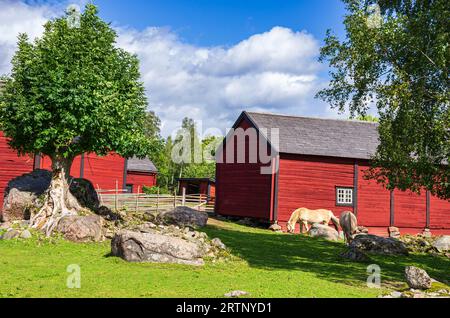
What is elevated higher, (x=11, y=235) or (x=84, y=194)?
(x=84, y=194)

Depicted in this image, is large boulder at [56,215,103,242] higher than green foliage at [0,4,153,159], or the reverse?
green foliage at [0,4,153,159]

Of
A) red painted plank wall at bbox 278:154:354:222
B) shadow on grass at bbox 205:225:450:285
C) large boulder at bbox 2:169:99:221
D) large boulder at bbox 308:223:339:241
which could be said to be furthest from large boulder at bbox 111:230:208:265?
red painted plank wall at bbox 278:154:354:222

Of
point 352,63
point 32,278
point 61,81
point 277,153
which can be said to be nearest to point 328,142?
point 277,153

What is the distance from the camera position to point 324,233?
28531 mm

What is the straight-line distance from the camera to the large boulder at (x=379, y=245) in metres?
21.9

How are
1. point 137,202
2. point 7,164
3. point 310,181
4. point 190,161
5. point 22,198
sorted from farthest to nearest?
point 190,161, point 310,181, point 137,202, point 7,164, point 22,198

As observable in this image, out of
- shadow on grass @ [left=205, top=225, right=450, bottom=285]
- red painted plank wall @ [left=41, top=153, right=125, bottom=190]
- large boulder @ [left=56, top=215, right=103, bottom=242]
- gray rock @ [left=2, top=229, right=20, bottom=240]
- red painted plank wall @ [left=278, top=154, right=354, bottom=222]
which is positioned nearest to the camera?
shadow on grass @ [left=205, top=225, right=450, bottom=285]

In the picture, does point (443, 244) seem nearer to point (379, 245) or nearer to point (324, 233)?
point (379, 245)

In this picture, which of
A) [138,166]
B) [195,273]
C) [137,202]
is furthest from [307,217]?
[138,166]

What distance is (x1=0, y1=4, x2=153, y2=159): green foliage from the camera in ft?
67.2

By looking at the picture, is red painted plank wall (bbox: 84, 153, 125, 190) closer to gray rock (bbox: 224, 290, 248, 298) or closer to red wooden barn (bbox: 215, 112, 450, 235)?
red wooden barn (bbox: 215, 112, 450, 235)

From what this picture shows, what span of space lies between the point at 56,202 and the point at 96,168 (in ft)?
55.1

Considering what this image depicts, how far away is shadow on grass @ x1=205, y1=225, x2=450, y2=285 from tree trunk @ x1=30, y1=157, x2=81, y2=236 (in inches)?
290

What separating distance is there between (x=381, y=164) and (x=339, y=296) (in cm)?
898
